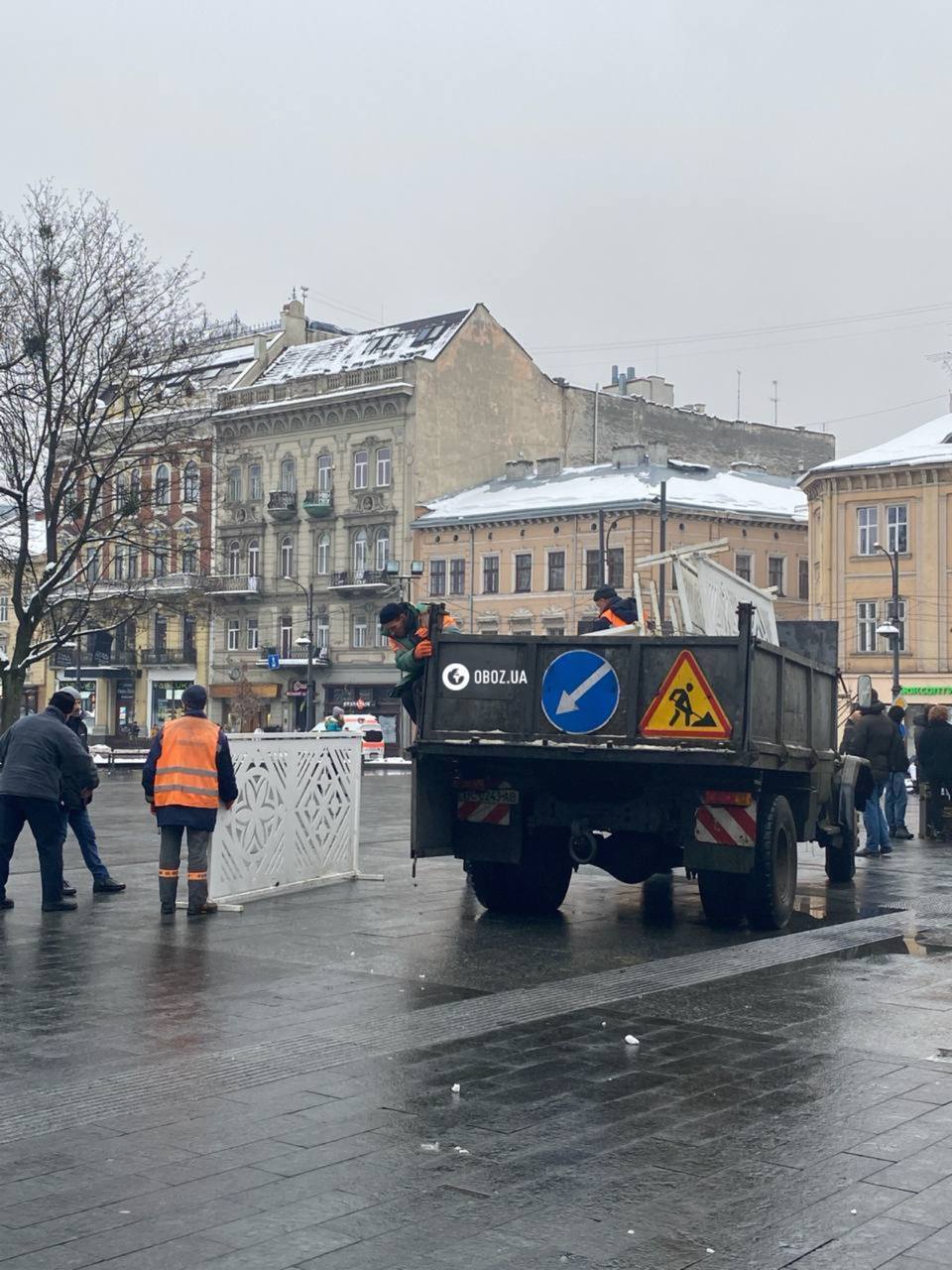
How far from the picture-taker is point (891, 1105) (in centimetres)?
618

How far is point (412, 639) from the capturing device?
11.7 metres

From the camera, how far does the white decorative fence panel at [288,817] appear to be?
40.3ft

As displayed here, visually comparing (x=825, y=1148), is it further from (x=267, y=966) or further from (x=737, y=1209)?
(x=267, y=966)

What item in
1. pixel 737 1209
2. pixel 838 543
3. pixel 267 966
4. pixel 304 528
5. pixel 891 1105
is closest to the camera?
pixel 737 1209

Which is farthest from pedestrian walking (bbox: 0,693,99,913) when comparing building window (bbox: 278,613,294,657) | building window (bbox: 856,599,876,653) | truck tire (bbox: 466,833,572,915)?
building window (bbox: 278,613,294,657)

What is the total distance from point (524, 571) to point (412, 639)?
49.3m

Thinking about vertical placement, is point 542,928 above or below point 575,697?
below

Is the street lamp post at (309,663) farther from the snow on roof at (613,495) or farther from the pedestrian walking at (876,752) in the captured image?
the pedestrian walking at (876,752)

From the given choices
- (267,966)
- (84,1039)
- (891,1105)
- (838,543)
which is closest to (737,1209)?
(891,1105)

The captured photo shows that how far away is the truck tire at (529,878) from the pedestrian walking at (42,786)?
121 inches

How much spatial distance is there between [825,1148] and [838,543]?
5184 centimetres

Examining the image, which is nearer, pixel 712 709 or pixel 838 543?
pixel 712 709

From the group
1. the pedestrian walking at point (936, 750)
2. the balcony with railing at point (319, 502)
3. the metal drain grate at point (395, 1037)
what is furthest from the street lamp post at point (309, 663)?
the metal drain grate at point (395, 1037)

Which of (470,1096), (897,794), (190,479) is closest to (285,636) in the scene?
(190,479)
